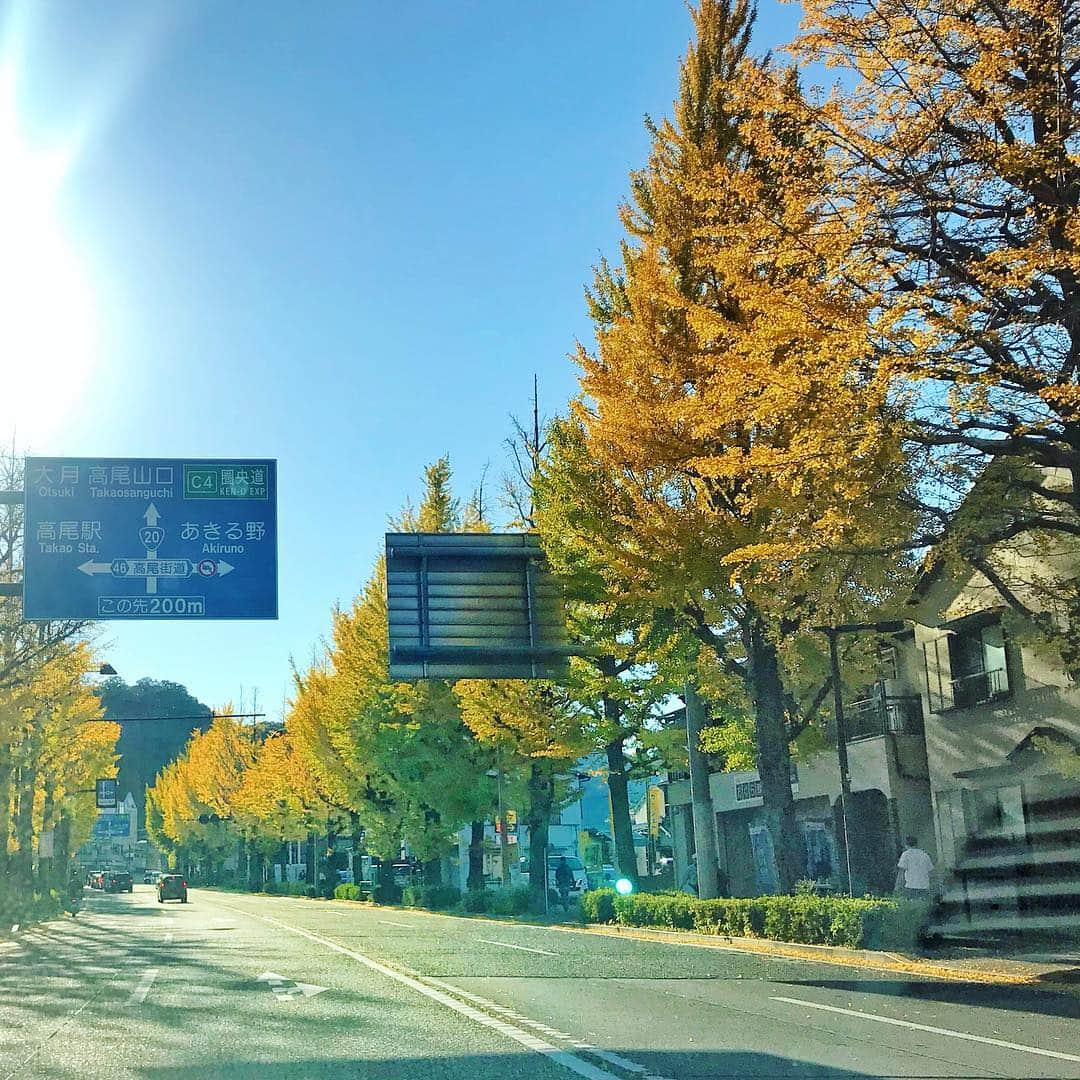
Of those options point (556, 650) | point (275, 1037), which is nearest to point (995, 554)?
point (556, 650)

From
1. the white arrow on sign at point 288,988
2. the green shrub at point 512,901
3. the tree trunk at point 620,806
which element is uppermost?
the tree trunk at point 620,806

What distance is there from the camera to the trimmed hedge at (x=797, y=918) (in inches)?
656

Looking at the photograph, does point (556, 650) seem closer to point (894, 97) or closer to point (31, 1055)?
point (894, 97)

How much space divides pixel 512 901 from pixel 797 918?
631 inches

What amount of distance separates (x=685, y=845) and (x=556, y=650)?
27.2 metres

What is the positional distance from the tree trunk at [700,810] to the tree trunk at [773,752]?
10.2 ft

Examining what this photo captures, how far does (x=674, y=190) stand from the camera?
19.6 meters

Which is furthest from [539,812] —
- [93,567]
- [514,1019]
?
[514,1019]

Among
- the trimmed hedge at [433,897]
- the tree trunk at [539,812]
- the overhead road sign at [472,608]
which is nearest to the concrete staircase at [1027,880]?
the overhead road sign at [472,608]

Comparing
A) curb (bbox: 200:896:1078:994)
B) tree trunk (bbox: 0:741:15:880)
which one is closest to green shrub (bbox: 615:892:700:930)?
curb (bbox: 200:896:1078:994)

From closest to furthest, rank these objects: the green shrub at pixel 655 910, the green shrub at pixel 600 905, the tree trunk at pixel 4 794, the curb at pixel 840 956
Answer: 1. the curb at pixel 840 956
2. the green shrub at pixel 655 910
3. the green shrub at pixel 600 905
4. the tree trunk at pixel 4 794

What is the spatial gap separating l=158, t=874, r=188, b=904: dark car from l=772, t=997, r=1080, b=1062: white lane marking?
5206 cm

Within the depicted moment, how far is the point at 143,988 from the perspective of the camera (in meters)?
14.2

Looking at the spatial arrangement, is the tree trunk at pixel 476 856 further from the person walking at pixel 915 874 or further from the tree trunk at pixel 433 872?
the person walking at pixel 915 874
